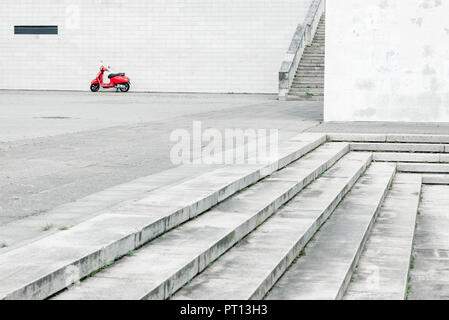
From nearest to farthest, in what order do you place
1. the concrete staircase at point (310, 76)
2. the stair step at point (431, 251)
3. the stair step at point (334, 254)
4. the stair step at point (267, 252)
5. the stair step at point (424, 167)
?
the stair step at point (267, 252), the stair step at point (334, 254), the stair step at point (431, 251), the stair step at point (424, 167), the concrete staircase at point (310, 76)

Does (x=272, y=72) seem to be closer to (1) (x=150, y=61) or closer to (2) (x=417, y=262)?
(1) (x=150, y=61)

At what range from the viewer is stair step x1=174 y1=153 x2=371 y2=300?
4.86m

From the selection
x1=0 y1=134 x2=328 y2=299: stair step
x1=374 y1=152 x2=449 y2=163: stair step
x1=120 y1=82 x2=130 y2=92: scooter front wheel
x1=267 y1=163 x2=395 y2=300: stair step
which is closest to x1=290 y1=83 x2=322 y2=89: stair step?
x1=120 y1=82 x2=130 y2=92: scooter front wheel

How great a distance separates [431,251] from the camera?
24.2ft

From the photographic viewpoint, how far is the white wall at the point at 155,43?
3250 cm

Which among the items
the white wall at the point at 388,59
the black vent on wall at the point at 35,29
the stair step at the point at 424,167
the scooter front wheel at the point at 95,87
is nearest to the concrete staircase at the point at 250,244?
the stair step at the point at 424,167

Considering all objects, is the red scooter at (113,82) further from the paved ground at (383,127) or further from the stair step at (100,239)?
the stair step at (100,239)

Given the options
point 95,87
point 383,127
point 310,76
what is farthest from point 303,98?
point 383,127

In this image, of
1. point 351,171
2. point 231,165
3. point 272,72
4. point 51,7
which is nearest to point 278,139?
point 351,171

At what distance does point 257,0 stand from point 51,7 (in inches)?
357

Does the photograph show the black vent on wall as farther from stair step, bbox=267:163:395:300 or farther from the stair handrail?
stair step, bbox=267:163:395:300

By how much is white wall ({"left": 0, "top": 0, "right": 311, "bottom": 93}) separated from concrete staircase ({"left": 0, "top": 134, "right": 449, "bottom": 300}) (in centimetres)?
2276

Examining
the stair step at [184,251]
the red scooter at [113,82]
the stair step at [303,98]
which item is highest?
the red scooter at [113,82]

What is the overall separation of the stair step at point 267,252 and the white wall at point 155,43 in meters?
23.9
